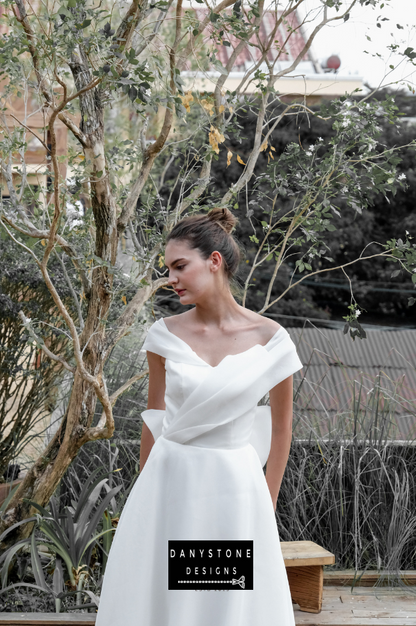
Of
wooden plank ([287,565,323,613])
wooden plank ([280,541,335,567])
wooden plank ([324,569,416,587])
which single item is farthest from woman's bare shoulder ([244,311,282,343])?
wooden plank ([324,569,416,587])

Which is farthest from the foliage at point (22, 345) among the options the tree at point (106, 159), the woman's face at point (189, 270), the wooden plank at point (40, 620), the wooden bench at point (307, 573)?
the woman's face at point (189, 270)

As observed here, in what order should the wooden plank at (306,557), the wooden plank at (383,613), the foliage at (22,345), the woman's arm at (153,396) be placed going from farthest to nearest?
the foliage at (22,345) < the wooden plank at (383,613) < the wooden plank at (306,557) < the woman's arm at (153,396)

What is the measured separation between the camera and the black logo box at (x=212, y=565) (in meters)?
1.54

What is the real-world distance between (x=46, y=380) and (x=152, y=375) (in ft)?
6.06

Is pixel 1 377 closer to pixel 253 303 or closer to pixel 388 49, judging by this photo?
pixel 388 49

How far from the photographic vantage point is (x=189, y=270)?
63.8 inches

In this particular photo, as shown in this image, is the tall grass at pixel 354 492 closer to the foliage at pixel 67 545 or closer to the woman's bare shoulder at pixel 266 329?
the foliage at pixel 67 545

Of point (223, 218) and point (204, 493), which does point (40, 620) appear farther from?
point (223, 218)

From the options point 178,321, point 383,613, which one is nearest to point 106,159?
point 178,321

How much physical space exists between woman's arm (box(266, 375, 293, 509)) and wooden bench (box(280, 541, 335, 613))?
81 centimetres

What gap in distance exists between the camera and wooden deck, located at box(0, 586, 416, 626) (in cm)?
230

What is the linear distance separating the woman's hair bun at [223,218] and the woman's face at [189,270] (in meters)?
0.13

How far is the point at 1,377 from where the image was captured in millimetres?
3451

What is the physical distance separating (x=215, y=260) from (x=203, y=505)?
624 millimetres
